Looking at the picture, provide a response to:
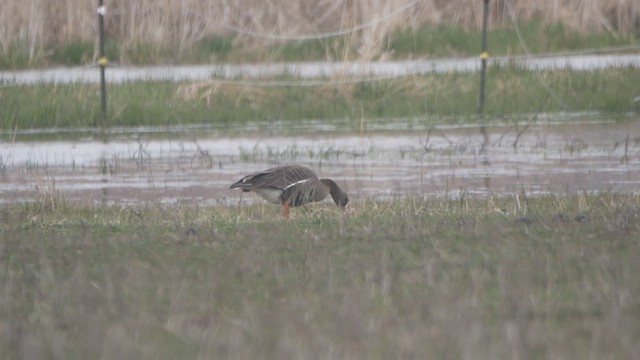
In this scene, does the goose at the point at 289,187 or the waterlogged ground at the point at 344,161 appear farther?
the waterlogged ground at the point at 344,161

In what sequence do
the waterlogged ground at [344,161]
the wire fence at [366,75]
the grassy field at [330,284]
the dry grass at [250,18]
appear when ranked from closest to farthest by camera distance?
1. the grassy field at [330,284]
2. the waterlogged ground at [344,161]
3. the wire fence at [366,75]
4. the dry grass at [250,18]

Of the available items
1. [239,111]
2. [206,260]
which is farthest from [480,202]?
[239,111]

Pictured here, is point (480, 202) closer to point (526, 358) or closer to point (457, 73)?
point (526, 358)

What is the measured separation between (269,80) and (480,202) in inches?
363

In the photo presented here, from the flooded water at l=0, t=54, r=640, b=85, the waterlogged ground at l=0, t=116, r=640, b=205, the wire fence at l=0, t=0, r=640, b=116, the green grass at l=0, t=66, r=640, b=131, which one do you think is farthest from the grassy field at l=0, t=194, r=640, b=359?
the flooded water at l=0, t=54, r=640, b=85

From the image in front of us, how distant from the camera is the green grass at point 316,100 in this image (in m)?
18.6

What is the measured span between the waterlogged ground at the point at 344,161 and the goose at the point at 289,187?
59 centimetres

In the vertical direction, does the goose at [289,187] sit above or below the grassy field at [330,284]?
above

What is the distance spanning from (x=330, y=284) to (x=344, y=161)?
788 cm

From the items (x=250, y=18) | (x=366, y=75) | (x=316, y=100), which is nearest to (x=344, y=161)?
(x=316, y=100)

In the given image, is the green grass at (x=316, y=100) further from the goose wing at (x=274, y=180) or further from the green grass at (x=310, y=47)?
the goose wing at (x=274, y=180)

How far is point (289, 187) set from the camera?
37.7ft

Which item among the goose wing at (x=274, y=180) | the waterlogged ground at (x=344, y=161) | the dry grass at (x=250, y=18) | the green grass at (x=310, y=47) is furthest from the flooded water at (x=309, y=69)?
the goose wing at (x=274, y=180)

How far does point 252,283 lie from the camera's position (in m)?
7.78
